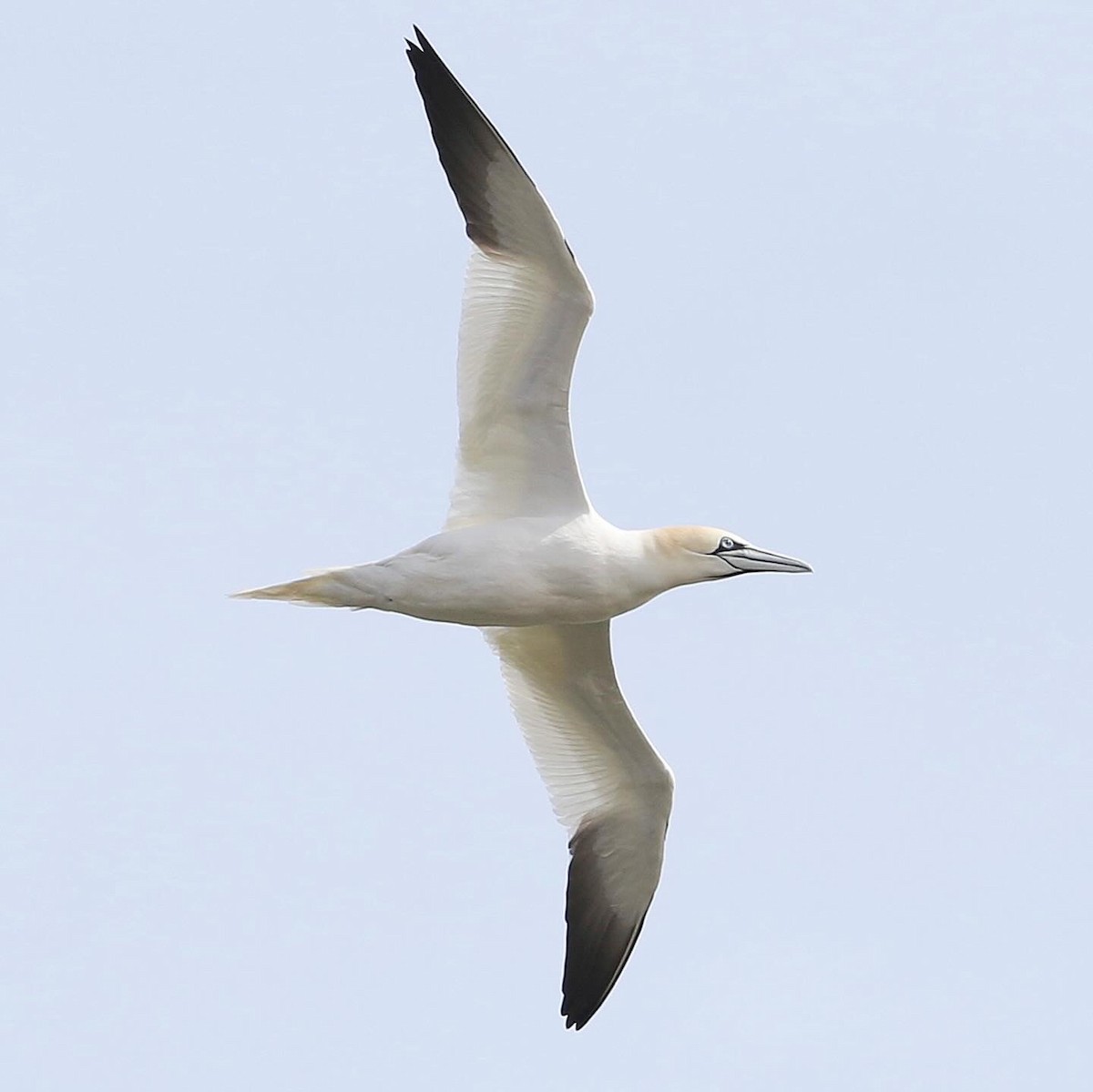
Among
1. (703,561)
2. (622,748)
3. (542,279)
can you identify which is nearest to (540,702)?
(622,748)

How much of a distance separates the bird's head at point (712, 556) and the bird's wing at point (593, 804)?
55.3 inches

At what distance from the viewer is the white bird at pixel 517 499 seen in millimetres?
14047

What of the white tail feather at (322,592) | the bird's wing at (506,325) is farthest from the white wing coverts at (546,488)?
the white tail feather at (322,592)

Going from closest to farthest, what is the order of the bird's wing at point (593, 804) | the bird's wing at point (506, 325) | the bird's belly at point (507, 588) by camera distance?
the bird's wing at point (506, 325)
the bird's belly at point (507, 588)
the bird's wing at point (593, 804)

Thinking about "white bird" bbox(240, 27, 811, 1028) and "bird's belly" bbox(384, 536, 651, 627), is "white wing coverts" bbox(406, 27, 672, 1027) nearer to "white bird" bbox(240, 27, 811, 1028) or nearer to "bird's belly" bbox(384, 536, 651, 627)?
"white bird" bbox(240, 27, 811, 1028)

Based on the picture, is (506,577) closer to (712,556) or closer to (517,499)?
(517,499)

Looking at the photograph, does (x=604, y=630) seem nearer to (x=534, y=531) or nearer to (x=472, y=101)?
(x=534, y=531)

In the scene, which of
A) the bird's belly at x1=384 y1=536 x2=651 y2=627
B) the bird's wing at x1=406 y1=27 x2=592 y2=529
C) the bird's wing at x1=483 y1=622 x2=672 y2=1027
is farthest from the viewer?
the bird's wing at x1=483 y1=622 x2=672 y2=1027

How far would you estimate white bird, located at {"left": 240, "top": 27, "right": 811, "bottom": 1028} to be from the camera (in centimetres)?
1405

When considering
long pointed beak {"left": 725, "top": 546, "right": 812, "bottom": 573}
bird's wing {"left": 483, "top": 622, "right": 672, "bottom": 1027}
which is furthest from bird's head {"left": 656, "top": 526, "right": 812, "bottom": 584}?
bird's wing {"left": 483, "top": 622, "right": 672, "bottom": 1027}

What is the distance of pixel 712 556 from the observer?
1489cm

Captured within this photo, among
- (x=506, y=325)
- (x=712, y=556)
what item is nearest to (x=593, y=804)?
(x=712, y=556)

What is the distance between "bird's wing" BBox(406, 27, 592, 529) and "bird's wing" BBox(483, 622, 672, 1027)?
150cm

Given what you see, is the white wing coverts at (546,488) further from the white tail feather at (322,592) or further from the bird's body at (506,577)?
the white tail feather at (322,592)
